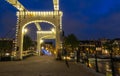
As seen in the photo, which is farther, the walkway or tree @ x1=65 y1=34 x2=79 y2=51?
tree @ x1=65 y1=34 x2=79 y2=51

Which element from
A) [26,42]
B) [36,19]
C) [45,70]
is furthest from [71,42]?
[45,70]

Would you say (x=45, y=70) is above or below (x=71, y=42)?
below

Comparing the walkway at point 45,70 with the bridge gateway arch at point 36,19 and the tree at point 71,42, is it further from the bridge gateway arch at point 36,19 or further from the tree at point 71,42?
the tree at point 71,42

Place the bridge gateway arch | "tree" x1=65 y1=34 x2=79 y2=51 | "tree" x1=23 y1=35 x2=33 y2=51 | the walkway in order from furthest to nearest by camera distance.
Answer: "tree" x1=65 y1=34 x2=79 y2=51 < "tree" x1=23 y1=35 x2=33 y2=51 < the bridge gateway arch < the walkway

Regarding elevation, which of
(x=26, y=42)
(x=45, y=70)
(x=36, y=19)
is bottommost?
(x=45, y=70)

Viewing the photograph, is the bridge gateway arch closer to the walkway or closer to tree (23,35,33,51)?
the walkway

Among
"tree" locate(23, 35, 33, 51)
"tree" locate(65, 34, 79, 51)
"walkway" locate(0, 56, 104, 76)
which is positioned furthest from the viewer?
"tree" locate(65, 34, 79, 51)

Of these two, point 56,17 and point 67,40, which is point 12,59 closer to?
point 56,17

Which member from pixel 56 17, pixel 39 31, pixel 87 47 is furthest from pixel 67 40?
pixel 87 47

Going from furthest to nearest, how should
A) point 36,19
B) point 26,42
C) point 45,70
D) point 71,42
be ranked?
point 71,42 → point 26,42 → point 36,19 → point 45,70

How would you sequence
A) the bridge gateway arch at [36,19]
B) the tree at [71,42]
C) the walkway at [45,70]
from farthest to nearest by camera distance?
1. the tree at [71,42]
2. the bridge gateway arch at [36,19]
3. the walkway at [45,70]

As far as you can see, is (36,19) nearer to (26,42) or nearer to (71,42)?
(26,42)

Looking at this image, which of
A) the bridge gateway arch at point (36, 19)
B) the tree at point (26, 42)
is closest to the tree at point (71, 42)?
the tree at point (26, 42)

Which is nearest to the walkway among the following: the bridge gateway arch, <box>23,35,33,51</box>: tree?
the bridge gateway arch
